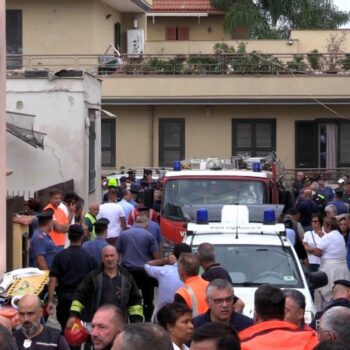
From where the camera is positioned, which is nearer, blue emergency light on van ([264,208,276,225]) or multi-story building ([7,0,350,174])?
blue emergency light on van ([264,208,276,225])

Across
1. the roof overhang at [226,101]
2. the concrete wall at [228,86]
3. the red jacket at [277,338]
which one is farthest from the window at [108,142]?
the red jacket at [277,338]

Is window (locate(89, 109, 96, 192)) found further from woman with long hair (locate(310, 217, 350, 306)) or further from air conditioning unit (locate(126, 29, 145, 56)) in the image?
air conditioning unit (locate(126, 29, 145, 56))

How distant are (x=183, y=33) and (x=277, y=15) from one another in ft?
28.6

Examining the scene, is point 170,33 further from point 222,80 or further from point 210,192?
point 210,192

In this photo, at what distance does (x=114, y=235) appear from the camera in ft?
58.0

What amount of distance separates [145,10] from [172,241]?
79.1 ft

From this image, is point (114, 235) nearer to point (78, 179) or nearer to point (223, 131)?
point (78, 179)

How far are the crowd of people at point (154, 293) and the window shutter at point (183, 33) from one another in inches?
1148

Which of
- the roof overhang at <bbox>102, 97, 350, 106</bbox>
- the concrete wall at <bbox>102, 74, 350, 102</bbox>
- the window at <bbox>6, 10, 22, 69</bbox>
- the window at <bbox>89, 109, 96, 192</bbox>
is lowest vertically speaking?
the window at <bbox>89, 109, 96, 192</bbox>

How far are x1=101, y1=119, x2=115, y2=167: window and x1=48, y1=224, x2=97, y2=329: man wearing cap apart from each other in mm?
25007

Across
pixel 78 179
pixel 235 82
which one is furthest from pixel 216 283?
pixel 235 82

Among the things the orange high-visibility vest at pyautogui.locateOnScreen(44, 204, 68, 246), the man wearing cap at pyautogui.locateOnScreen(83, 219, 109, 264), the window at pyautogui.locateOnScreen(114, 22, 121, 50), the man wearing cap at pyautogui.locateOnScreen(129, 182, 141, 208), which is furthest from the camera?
the window at pyautogui.locateOnScreen(114, 22, 121, 50)

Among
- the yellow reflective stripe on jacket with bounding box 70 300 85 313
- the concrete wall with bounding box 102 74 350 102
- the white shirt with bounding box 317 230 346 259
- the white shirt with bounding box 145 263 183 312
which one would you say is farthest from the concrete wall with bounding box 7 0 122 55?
the yellow reflective stripe on jacket with bounding box 70 300 85 313

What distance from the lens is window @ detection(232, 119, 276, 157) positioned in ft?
121
